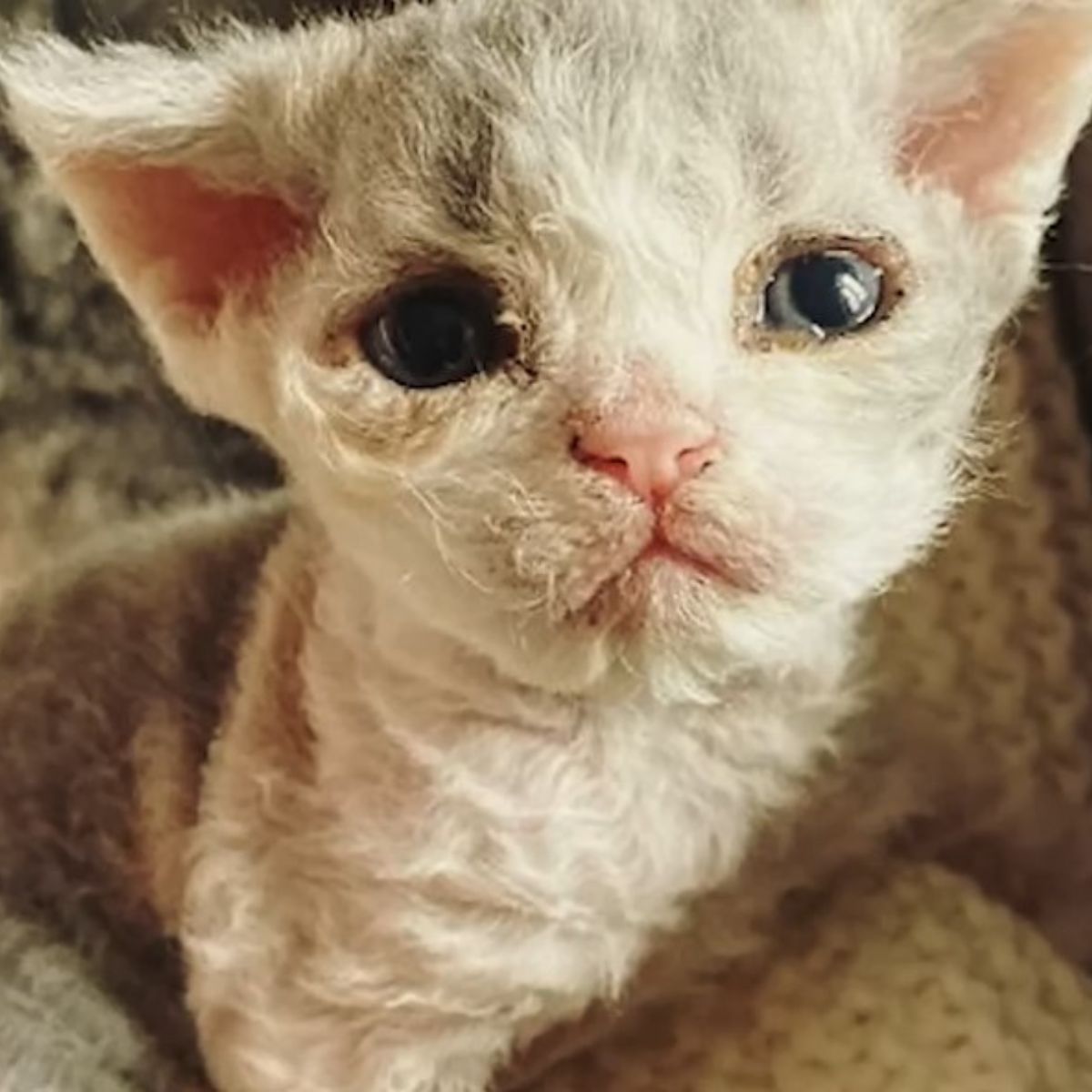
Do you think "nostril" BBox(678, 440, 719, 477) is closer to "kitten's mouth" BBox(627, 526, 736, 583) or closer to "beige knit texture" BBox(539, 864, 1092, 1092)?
"kitten's mouth" BBox(627, 526, 736, 583)

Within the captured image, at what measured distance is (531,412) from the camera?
67 cm

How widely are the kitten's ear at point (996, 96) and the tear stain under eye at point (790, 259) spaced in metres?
0.05

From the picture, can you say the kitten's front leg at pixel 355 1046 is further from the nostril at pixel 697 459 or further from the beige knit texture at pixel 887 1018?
the nostril at pixel 697 459

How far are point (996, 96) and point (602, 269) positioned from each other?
150 mm

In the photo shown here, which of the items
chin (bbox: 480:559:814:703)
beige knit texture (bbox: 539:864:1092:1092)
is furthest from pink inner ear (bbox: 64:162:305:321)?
beige knit texture (bbox: 539:864:1092:1092)

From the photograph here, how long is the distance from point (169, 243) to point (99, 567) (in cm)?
19

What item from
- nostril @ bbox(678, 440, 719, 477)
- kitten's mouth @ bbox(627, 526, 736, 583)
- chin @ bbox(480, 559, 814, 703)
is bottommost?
chin @ bbox(480, 559, 814, 703)

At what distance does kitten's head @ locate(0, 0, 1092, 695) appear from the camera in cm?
66

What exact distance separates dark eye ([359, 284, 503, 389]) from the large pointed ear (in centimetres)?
6

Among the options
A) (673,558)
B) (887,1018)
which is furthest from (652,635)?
(887,1018)

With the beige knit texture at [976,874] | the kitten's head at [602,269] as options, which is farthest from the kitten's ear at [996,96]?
the beige knit texture at [976,874]

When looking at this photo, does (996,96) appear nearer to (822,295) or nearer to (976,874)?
(822,295)

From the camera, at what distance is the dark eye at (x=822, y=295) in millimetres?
690

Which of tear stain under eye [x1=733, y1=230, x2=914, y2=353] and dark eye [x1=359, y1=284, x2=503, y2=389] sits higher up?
tear stain under eye [x1=733, y1=230, x2=914, y2=353]
